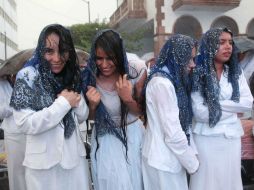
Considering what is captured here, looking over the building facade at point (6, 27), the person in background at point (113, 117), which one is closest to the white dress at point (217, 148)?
the person in background at point (113, 117)

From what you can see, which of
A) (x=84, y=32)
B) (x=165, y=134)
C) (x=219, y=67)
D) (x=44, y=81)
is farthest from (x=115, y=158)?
(x=84, y=32)

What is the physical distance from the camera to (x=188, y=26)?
19406 mm

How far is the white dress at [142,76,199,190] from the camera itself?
A: 279cm

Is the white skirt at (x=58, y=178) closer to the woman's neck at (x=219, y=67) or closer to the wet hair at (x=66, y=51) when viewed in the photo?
the wet hair at (x=66, y=51)

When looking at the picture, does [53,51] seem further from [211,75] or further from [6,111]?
[6,111]

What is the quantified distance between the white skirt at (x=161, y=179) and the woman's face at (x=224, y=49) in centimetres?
112

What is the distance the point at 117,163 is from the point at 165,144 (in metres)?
0.39

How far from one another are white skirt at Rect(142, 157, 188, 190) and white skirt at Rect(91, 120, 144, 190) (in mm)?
72

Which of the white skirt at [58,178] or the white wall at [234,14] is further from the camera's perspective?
the white wall at [234,14]

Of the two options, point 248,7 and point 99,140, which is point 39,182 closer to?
point 99,140

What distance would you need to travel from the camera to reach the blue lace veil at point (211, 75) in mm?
3291

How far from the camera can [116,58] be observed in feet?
9.47

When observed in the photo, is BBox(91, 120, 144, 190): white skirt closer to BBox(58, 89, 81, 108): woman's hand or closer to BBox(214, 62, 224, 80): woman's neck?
BBox(58, 89, 81, 108): woman's hand

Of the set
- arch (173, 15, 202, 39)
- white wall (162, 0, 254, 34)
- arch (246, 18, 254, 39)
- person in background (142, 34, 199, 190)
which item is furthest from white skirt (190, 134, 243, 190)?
arch (246, 18, 254, 39)
